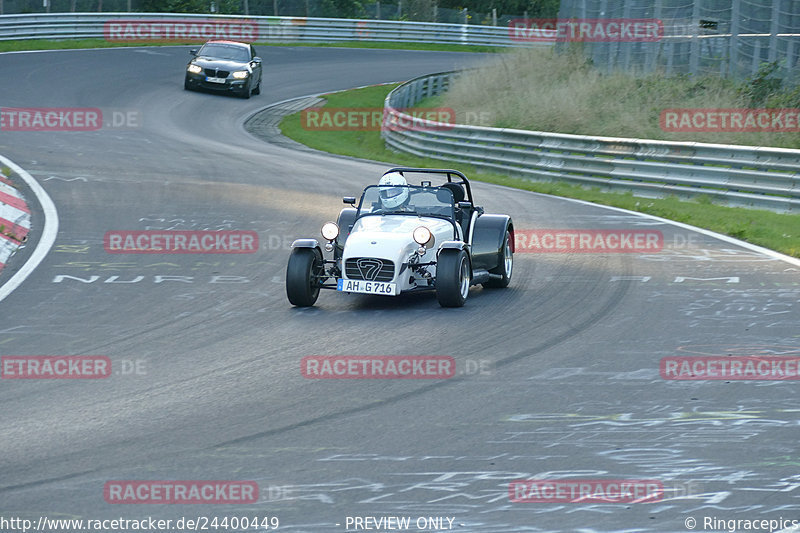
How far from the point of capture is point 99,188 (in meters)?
19.8

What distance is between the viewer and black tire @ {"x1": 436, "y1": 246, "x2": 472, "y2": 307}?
11.1 m

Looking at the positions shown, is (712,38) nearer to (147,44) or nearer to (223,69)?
(223,69)

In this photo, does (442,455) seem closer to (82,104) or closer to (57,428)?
(57,428)

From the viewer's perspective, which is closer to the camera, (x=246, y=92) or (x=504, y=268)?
(x=504, y=268)

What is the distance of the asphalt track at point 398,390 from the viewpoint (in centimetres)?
589

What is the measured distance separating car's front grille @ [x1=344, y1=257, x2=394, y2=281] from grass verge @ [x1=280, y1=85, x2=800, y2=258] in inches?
246

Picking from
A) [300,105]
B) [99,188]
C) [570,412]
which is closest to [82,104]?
[300,105]

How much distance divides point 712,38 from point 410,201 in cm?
1831

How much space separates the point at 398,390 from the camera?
8094mm

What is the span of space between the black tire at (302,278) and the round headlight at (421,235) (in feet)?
3.54

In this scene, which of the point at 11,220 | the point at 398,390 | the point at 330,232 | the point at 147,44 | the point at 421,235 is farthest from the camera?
the point at 147,44

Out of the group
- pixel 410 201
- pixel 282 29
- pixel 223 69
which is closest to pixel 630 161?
pixel 410 201

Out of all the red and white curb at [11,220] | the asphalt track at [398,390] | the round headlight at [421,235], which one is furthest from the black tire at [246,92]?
the round headlight at [421,235]

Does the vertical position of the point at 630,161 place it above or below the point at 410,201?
below
